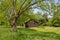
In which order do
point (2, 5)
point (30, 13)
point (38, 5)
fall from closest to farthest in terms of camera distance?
point (38, 5), point (2, 5), point (30, 13)

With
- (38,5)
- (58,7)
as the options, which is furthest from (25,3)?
(58,7)

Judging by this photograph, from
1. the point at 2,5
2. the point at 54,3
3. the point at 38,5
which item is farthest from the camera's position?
the point at 2,5

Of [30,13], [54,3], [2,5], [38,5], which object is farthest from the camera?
[30,13]

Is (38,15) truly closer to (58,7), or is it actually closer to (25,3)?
(25,3)

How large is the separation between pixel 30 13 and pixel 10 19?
496 centimetres

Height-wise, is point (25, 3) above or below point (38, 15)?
above

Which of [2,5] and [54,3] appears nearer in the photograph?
[54,3]

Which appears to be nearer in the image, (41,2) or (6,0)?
(41,2)

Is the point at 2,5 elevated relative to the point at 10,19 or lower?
elevated

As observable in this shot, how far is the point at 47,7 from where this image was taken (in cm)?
2512

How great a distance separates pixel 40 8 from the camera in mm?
26391

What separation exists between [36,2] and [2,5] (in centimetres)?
636

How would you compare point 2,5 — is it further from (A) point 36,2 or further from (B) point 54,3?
(B) point 54,3

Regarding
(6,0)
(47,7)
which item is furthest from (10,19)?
(47,7)
